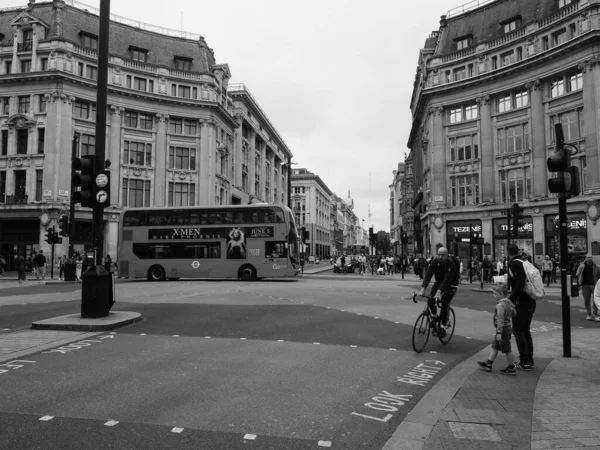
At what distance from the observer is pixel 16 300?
16.3 metres

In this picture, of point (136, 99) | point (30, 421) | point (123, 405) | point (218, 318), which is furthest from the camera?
point (136, 99)

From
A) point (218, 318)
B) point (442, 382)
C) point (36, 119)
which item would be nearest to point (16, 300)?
point (218, 318)

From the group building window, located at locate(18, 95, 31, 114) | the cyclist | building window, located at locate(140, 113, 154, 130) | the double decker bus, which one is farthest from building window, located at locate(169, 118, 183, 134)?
the cyclist

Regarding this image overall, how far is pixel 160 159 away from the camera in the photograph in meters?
47.2

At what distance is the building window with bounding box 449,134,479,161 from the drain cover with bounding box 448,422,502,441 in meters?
39.9

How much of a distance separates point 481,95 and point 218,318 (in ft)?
119

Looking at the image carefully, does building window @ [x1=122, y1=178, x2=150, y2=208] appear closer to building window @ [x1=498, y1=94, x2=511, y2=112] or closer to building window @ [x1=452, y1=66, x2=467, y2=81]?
building window @ [x1=452, y1=66, x2=467, y2=81]

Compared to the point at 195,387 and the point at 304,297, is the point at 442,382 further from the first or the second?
the point at 304,297

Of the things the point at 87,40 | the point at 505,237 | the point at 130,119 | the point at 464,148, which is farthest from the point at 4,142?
the point at 505,237

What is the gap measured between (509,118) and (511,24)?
840 centimetres

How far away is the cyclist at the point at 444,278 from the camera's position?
8477mm

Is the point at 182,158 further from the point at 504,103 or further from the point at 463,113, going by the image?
the point at 504,103

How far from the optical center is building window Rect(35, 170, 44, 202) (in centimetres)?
4084

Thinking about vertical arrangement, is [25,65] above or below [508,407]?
above
